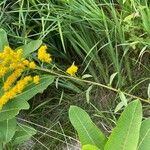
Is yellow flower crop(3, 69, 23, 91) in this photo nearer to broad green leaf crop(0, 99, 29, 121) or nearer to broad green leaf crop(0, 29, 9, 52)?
broad green leaf crop(0, 99, 29, 121)

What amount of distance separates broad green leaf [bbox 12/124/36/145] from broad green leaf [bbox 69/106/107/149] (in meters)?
0.33

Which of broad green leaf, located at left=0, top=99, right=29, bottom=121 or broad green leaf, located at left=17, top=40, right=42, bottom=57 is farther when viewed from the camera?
broad green leaf, located at left=17, top=40, right=42, bottom=57

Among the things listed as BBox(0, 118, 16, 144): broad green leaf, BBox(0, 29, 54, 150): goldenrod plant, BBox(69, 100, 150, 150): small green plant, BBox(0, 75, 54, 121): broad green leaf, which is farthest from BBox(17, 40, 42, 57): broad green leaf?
BBox(69, 100, 150, 150): small green plant

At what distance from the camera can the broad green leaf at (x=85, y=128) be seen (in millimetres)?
1584

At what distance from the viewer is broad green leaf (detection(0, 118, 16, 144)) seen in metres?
1.71

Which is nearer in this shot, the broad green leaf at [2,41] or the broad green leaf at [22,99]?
the broad green leaf at [22,99]

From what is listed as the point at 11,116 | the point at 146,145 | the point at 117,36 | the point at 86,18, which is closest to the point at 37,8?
the point at 86,18

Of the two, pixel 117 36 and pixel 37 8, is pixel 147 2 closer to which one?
pixel 117 36

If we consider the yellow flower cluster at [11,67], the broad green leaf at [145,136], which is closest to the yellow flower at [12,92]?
the yellow flower cluster at [11,67]

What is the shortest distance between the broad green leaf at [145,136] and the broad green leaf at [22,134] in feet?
1.70

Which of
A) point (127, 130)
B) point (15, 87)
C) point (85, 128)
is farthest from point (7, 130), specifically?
point (127, 130)

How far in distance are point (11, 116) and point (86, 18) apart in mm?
571

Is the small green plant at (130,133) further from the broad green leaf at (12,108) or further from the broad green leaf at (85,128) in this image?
the broad green leaf at (12,108)

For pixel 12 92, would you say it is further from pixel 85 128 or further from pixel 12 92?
pixel 85 128
